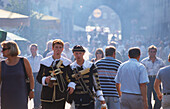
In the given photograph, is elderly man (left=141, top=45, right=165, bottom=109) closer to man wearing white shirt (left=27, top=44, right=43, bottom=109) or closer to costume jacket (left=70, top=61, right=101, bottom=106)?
man wearing white shirt (left=27, top=44, right=43, bottom=109)

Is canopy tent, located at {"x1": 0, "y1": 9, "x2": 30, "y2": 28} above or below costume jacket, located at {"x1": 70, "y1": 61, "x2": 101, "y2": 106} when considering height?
above

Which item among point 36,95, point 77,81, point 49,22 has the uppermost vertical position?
point 49,22

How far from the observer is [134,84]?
698cm

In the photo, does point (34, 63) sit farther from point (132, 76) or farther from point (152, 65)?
point (132, 76)

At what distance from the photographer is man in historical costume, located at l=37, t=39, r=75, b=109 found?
645cm

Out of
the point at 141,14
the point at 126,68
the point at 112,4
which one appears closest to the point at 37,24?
the point at 126,68

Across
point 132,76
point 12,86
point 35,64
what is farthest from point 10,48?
point 35,64

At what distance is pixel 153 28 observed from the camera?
4459 cm

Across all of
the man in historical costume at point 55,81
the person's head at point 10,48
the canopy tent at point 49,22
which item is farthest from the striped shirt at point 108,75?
the canopy tent at point 49,22

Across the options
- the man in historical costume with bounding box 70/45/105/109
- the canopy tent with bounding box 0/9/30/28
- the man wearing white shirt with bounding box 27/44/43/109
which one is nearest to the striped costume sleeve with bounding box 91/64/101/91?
the man in historical costume with bounding box 70/45/105/109

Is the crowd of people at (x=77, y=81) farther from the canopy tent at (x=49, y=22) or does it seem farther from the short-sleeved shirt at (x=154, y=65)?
the canopy tent at (x=49, y=22)

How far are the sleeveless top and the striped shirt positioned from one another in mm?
1926

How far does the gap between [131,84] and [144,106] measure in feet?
1.42

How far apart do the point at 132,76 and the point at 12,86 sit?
2.09 metres
